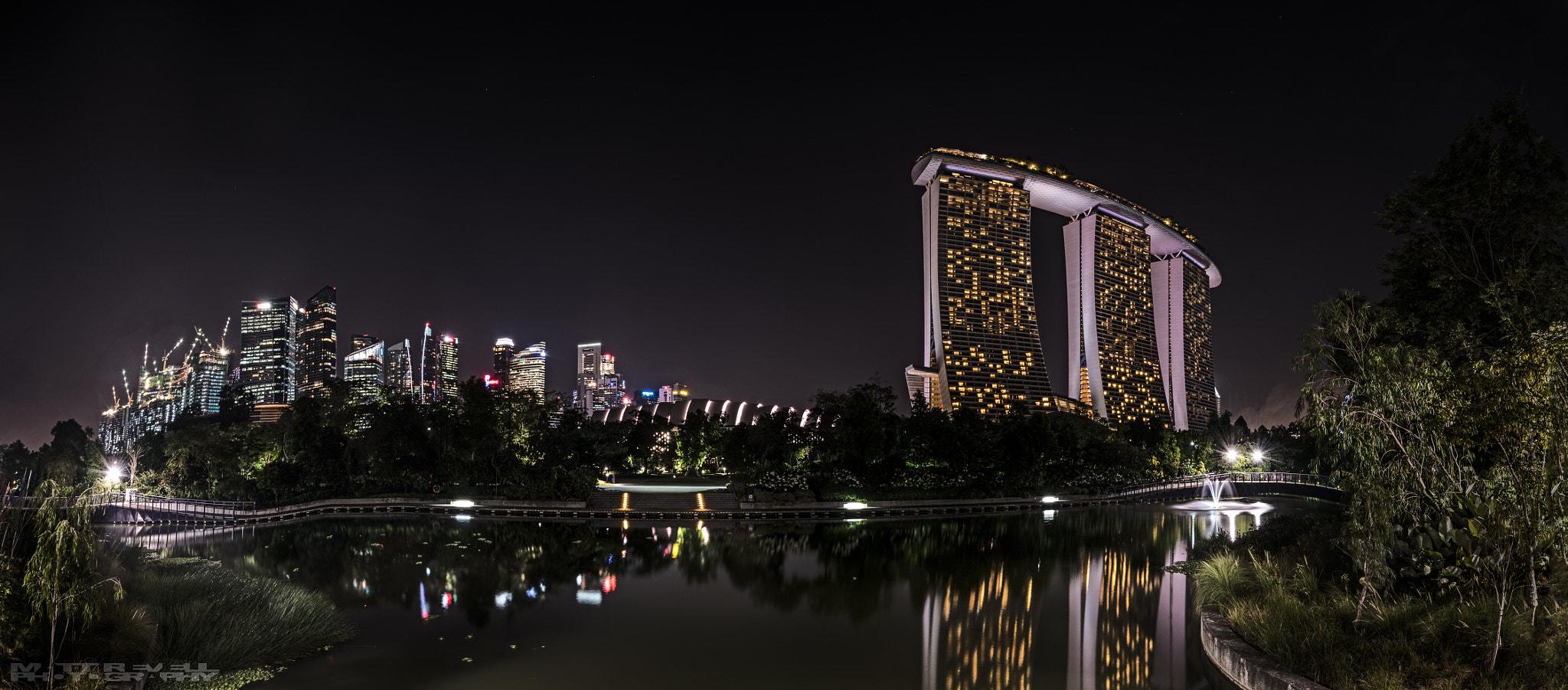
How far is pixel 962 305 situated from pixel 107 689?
93.5 meters

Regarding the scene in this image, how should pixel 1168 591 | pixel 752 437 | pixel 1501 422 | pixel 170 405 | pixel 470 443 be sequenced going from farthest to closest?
1. pixel 170 405
2. pixel 752 437
3. pixel 470 443
4. pixel 1168 591
5. pixel 1501 422

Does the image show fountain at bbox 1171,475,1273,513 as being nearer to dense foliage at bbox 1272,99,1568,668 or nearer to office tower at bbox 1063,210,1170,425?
dense foliage at bbox 1272,99,1568,668

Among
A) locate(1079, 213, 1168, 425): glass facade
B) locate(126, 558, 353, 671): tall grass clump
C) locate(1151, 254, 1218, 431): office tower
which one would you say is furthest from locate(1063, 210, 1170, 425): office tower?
locate(126, 558, 353, 671): tall grass clump

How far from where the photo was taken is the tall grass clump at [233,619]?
34.3ft

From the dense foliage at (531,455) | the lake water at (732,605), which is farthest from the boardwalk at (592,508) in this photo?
the lake water at (732,605)

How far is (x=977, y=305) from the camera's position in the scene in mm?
97375

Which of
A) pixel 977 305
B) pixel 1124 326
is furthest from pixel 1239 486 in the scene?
pixel 1124 326

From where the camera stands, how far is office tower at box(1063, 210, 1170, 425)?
348 feet

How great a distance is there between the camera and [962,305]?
96.6 meters

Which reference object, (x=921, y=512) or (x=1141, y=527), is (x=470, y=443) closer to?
(x=921, y=512)

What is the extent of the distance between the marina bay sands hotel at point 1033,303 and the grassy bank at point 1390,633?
7018 cm

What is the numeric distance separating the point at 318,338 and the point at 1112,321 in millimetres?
159538

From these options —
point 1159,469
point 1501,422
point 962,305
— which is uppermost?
point 962,305

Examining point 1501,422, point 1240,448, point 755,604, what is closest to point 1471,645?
point 1501,422
